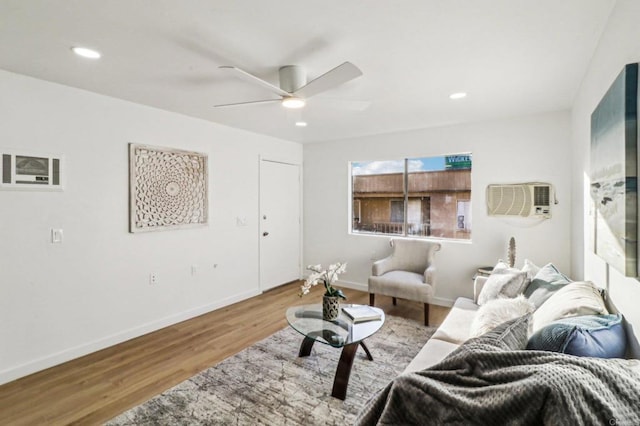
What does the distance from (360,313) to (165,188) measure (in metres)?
2.46

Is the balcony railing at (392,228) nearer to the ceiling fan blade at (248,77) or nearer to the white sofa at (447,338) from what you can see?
the white sofa at (447,338)

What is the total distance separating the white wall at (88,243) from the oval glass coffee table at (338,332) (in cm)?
163

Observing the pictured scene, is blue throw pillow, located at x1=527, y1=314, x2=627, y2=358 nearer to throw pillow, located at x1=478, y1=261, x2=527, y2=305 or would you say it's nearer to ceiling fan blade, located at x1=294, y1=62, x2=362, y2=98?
throw pillow, located at x1=478, y1=261, x2=527, y2=305

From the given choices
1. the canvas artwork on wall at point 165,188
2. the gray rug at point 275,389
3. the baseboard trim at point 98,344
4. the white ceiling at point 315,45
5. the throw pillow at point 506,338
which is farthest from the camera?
the canvas artwork on wall at point 165,188

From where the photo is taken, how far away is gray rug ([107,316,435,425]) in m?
1.97

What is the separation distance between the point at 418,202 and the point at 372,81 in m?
2.35

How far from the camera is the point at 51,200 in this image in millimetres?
2602

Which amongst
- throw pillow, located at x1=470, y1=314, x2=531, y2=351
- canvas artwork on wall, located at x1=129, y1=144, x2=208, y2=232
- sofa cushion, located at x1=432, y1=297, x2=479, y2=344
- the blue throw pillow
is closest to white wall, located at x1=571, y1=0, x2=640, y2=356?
the blue throw pillow

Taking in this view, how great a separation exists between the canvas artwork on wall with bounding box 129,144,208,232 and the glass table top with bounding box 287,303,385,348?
1.76 metres

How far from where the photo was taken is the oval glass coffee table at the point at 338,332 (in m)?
2.19

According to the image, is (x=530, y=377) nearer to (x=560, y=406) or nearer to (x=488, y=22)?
(x=560, y=406)

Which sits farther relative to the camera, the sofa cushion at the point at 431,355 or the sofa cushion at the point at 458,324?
the sofa cushion at the point at 458,324

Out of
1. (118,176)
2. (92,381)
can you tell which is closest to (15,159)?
(118,176)

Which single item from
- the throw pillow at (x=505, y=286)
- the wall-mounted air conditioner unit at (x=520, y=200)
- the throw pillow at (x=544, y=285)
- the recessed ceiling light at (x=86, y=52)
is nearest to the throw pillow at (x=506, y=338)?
the throw pillow at (x=544, y=285)
